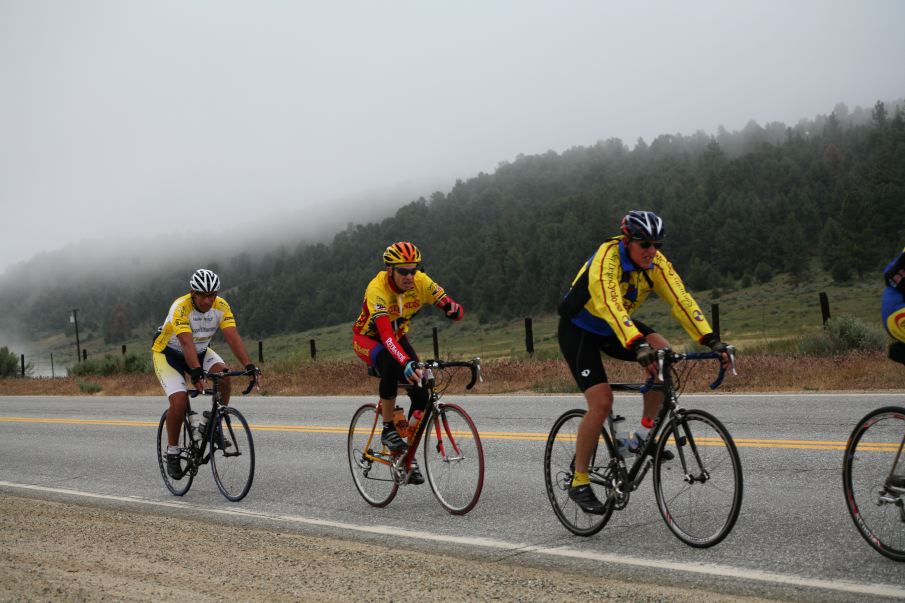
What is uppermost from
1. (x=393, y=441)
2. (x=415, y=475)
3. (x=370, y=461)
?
(x=393, y=441)

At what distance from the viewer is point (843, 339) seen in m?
17.8

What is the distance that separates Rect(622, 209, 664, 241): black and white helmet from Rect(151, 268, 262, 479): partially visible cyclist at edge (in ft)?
14.3

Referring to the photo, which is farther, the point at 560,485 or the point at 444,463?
the point at 444,463

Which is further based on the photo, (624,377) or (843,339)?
(843,339)

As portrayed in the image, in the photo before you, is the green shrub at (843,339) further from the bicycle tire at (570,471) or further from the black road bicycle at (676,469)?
the black road bicycle at (676,469)

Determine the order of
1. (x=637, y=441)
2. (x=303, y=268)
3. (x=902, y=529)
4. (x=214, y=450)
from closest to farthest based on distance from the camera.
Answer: (x=902, y=529), (x=637, y=441), (x=214, y=450), (x=303, y=268)

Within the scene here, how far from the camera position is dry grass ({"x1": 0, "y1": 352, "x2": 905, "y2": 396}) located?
46.4 ft

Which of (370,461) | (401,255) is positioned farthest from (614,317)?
(370,461)

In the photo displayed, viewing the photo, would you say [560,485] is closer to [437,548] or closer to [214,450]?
[437,548]

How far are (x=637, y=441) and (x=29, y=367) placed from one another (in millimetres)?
52085

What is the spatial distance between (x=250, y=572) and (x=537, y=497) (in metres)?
2.76

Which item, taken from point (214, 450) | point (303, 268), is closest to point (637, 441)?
point (214, 450)

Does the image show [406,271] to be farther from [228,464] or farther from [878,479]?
[878,479]

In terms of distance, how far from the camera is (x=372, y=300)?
7305 millimetres
